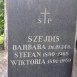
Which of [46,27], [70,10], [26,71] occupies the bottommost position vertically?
[26,71]

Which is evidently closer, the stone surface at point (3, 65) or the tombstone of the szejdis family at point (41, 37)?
the tombstone of the szejdis family at point (41, 37)

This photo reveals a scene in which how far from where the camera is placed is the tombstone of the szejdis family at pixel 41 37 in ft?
12.3

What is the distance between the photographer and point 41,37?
3.90 metres

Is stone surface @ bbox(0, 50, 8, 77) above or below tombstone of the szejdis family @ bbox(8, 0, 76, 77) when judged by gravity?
below

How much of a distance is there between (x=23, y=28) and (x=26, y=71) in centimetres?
75

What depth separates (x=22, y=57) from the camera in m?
3.95

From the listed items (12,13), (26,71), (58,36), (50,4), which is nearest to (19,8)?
(12,13)

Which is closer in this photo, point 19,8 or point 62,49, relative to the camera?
point 19,8

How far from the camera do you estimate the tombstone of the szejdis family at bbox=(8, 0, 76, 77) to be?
375 centimetres

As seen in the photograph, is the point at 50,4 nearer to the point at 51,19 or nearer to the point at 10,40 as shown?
the point at 51,19

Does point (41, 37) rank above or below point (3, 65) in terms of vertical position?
above

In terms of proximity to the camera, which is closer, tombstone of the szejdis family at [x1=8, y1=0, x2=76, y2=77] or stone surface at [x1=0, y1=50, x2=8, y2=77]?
tombstone of the szejdis family at [x1=8, y1=0, x2=76, y2=77]

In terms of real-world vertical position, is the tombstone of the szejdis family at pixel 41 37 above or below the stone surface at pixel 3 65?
above

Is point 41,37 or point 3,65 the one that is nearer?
point 41,37
